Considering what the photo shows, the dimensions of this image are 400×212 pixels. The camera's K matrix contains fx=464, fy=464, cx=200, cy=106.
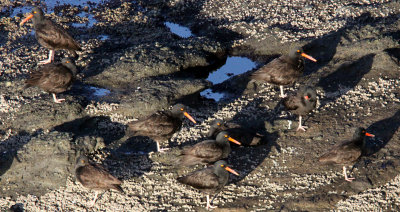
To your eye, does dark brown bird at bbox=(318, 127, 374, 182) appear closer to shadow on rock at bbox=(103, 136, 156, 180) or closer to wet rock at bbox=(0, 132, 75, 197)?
shadow on rock at bbox=(103, 136, 156, 180)

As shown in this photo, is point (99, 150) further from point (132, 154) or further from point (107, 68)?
point (107, 68)

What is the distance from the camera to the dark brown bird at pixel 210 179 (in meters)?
8.47

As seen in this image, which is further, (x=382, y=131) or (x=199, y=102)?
(x=199, y=102)

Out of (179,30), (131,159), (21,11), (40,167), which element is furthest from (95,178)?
(21,11)

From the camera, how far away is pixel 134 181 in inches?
364

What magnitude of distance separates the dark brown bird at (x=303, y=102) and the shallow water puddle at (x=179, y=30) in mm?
5725

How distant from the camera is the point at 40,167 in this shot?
30.8 feet

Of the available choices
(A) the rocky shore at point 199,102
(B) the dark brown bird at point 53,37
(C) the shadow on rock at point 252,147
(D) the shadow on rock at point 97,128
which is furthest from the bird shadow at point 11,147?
(C) the shadow on rock at point 252,147

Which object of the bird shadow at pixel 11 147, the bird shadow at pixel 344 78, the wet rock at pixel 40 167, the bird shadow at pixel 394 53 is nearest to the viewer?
the wet rock at pixel 40 167

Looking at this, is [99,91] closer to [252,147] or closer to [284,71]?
[252,147]

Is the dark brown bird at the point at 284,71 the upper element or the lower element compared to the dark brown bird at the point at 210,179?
upper

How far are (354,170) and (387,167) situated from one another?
636 mm

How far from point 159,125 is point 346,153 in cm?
381

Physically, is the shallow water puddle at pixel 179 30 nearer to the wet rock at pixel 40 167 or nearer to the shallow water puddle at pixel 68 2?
the shallow water puddle at pixel 68 2
